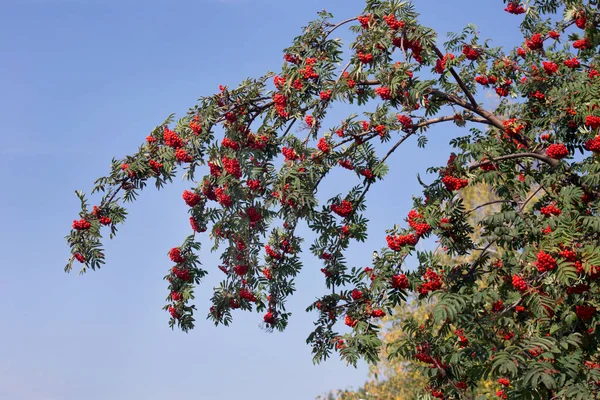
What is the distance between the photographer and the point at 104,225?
931 centimetres

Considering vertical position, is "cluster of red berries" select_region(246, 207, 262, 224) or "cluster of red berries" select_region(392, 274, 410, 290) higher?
"cluster of red berries" select_region(246, 207, 262, 224)

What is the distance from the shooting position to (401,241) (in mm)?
8523

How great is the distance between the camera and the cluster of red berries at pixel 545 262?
7.34 meters

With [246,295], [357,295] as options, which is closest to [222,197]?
[246,295]

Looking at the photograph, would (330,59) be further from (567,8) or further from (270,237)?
(567,8)

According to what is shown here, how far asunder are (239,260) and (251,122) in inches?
72.8

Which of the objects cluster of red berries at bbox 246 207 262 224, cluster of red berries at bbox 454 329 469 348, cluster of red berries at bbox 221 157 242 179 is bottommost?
cluster of red berries at bbox 454 329 469 348

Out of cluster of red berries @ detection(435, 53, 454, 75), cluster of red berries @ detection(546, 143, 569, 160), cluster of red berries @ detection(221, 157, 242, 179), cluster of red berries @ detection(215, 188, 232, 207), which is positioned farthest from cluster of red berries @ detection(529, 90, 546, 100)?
cluster of red berries @ detection(215, 188, 232, 207)

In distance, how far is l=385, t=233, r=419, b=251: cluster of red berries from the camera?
852cm

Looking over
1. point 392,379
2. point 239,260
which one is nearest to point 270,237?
point 239,260

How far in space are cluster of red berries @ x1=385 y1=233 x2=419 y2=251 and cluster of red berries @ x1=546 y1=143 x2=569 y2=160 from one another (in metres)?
2.13

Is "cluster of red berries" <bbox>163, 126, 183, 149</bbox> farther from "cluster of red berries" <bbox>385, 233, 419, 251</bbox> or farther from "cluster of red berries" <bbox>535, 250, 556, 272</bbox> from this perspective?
"cluster of red berries" <bbox>535, 250, 556, 272</bbox>

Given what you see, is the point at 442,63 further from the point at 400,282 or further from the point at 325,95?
the point at 400,282

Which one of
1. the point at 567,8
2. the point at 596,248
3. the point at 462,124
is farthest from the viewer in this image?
the point at 567,8
